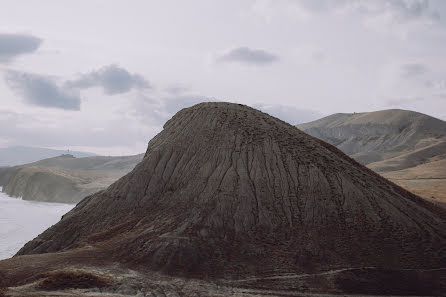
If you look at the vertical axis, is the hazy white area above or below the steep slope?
below

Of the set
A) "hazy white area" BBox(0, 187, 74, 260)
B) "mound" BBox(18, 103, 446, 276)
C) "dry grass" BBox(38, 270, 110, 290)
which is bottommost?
"hazy white area" BBox(0, 187, 74, 260)

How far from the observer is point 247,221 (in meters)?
33.8

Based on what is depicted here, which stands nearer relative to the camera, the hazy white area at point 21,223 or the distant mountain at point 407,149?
the hazy white area at point 21,223

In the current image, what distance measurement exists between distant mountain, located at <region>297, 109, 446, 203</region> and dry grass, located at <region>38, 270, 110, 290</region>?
89.6m

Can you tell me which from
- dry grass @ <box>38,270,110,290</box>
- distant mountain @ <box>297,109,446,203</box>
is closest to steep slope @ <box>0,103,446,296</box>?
dry grass @ <box>38,270,110,290</box>

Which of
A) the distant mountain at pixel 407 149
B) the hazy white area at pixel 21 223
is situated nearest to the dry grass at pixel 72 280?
the hazy white area at pixel 21 223

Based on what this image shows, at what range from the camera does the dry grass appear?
23531 millimetres

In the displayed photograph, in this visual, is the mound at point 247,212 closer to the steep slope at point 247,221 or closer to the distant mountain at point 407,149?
the steep slope at point 247,221

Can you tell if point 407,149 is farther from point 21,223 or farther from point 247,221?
point 247,221

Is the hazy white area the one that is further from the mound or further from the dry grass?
the dry grass

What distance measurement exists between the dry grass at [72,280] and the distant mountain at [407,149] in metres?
89.6

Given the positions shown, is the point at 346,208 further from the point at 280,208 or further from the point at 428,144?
the point at 428,144

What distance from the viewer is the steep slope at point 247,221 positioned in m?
28.5

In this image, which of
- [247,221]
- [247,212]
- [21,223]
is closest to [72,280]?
[247,221]
